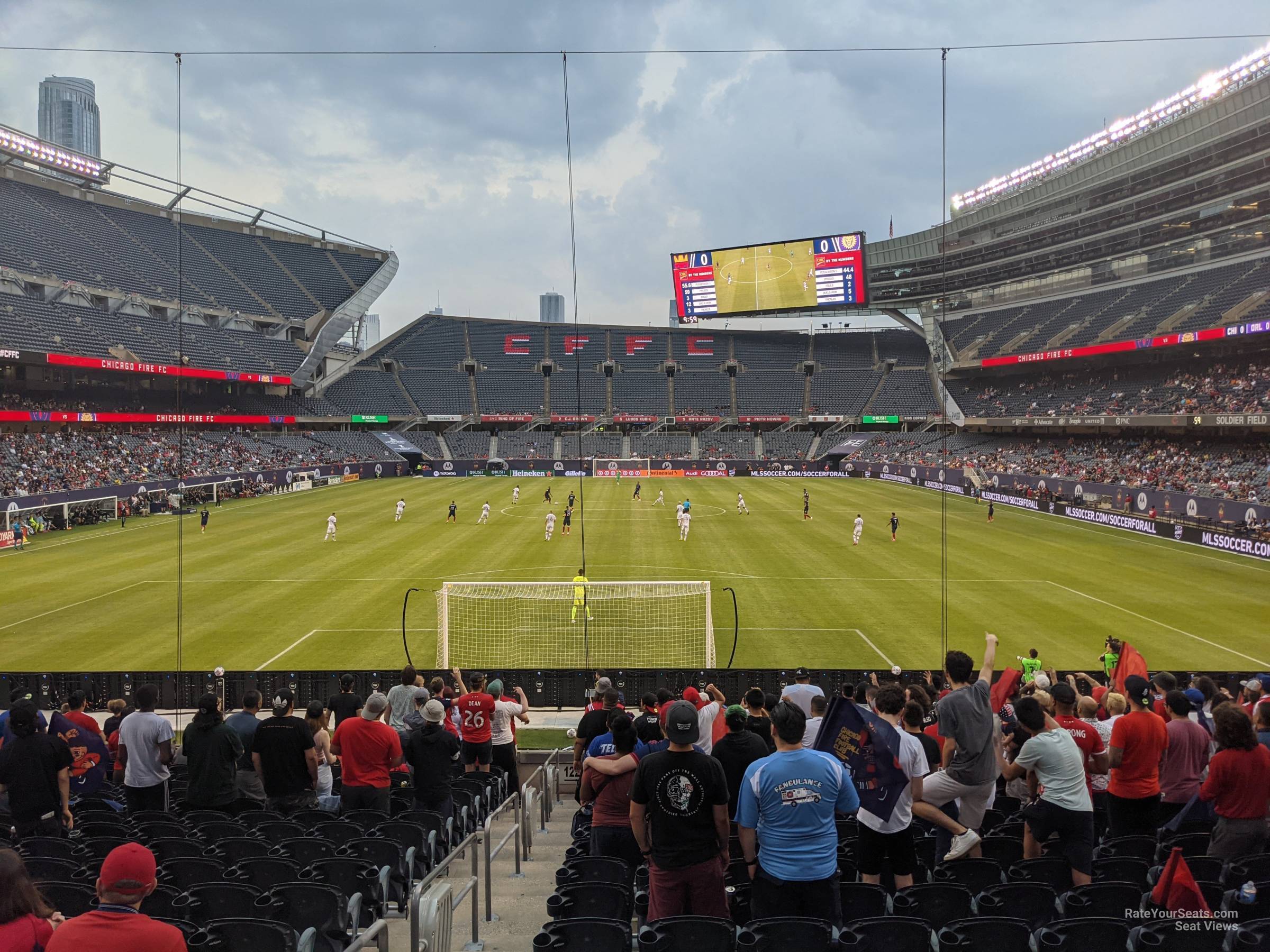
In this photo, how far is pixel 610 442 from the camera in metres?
98.2

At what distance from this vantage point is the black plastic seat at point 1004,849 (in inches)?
283

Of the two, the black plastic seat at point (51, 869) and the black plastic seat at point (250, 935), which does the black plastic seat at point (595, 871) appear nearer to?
the black plastic seat at point (250, 935)

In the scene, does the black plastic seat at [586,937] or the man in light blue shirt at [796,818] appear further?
the man in light blue shirt at [796,818]

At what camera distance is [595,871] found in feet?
20.7

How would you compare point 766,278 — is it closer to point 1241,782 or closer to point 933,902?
point 1241,782

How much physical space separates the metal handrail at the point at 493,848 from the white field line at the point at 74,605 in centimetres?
2197

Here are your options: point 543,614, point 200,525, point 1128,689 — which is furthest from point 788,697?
point 200,525

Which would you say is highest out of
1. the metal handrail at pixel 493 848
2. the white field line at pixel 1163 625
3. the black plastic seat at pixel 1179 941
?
the black plastic seat at pixel 1179 941

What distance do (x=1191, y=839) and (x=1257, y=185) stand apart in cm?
7166

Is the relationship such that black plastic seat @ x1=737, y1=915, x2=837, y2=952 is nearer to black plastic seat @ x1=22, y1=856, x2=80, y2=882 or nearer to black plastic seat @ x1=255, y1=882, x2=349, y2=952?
black plastic seat @ x1=255, y1=882, x2=349, y2=952

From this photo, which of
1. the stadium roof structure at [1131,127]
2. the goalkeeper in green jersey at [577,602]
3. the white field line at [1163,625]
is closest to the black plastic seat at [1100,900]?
the goalkeeper in green jersey at [577,602]

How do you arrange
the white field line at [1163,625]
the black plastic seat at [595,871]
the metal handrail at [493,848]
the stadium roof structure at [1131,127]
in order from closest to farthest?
1. the black plastic seat at [595,871]
2. the metal handrail at [493,848]
3. the white field line at [1163,625]
4. the stadium roof structure at [1131,127]

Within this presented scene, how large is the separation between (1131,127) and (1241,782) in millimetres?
80330

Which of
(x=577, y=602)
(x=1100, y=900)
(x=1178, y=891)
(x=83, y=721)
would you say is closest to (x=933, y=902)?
(x=1100, y=900)
